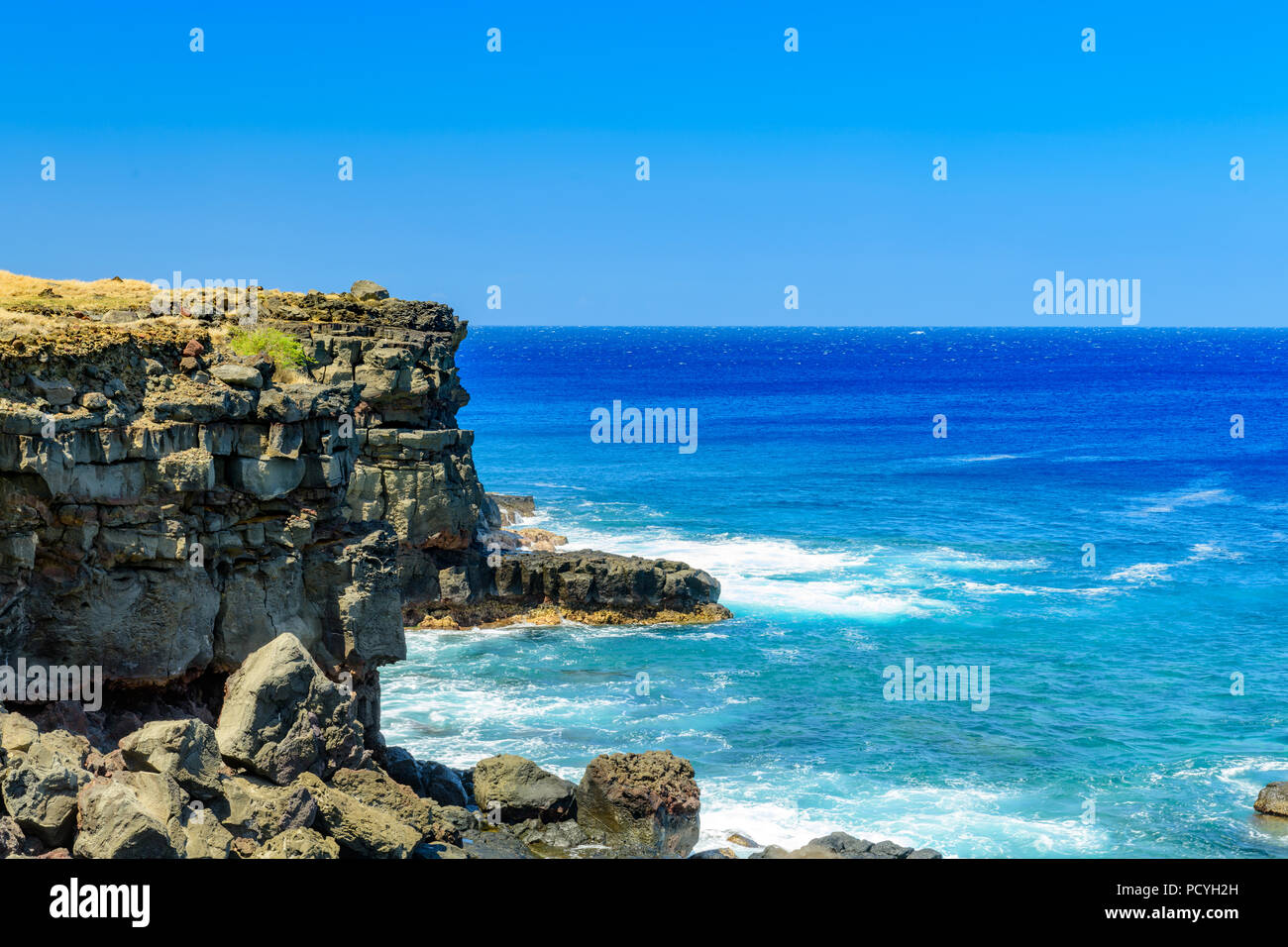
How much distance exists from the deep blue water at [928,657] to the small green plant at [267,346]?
1292cm

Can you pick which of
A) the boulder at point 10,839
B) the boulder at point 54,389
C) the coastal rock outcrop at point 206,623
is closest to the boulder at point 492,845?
the coastal rock outcrop at point 206,623

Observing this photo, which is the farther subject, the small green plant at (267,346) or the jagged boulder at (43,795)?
the small green plant at (267,346)

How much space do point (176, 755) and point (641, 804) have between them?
1180cm

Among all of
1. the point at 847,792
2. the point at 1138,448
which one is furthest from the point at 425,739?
the point at 1138,448

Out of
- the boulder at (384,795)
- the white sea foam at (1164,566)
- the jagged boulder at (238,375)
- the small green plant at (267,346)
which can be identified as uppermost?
the small green plant at (267,346)

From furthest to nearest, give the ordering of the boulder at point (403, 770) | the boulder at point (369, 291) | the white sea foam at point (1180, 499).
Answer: the white sea foam at point (1180, 499) < the boulder at point (369, 291) < the boulder at point (403, 770)

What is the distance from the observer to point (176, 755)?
15359mm

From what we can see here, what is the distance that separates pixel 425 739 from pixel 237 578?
14513mm

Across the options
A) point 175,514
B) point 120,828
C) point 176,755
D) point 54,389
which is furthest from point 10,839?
point 54,389

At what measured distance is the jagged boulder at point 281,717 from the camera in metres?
17.5

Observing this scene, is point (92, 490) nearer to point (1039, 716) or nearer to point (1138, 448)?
point (1039, 716)

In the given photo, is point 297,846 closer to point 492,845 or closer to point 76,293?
point 492,845

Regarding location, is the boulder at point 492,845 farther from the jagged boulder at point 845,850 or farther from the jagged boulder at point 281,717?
the jagged boulder at point 845,850

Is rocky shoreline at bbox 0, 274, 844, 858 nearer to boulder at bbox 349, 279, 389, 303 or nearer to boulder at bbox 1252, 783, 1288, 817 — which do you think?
boulder at bbox 1252, 783, 1288, 817
